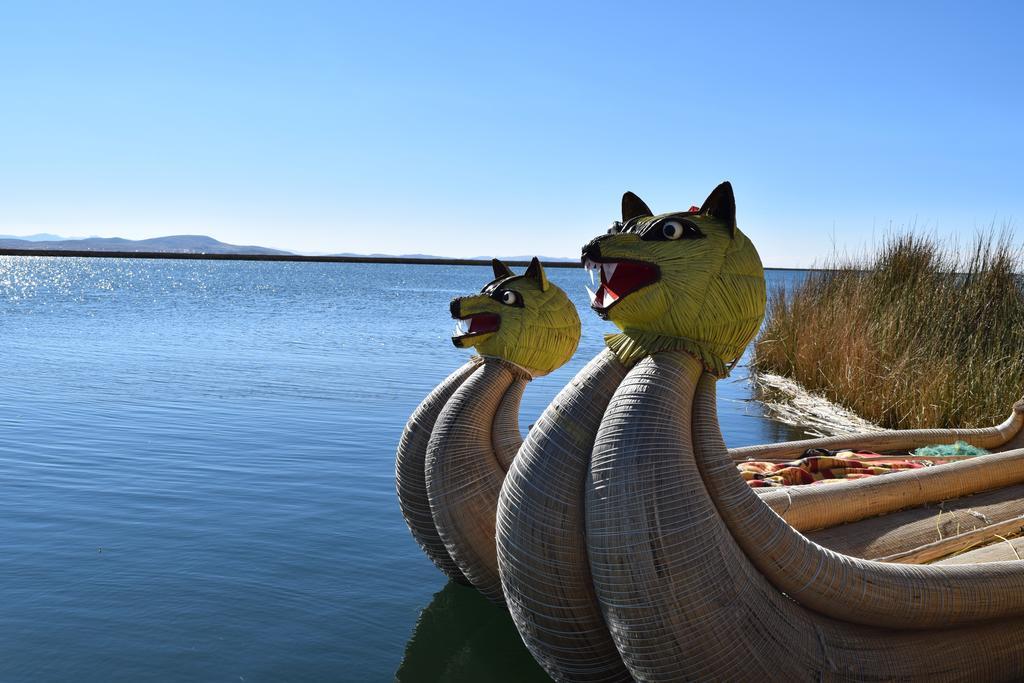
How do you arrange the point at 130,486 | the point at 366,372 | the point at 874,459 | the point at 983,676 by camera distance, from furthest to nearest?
the point at 366,372, the point at 130,486, the point at 874,459, the point at 983,676

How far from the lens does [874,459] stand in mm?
5062

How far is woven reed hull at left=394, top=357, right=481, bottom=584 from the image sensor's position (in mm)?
4254

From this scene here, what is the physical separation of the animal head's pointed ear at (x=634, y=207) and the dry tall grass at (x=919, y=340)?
6.92m

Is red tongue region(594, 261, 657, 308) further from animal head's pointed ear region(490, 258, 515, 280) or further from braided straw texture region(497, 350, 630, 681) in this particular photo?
animal head's pointed ear region(490, 258, 515, 280)

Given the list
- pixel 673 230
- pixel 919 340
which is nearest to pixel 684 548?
pixel 673 230

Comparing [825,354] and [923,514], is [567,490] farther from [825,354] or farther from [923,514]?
[825,354]

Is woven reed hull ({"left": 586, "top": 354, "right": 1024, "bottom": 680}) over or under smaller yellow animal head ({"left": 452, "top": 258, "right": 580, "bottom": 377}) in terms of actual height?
under

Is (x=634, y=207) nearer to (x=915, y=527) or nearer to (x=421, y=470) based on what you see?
(x=421, y=470)

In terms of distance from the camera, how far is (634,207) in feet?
9.66

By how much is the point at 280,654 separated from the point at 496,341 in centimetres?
180

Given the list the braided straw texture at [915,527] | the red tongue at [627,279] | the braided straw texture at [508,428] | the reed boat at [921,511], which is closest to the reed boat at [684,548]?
the red tongue at [627,279]

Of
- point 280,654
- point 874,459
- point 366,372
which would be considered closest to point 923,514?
point 874,459

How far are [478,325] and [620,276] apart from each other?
1.64 metres

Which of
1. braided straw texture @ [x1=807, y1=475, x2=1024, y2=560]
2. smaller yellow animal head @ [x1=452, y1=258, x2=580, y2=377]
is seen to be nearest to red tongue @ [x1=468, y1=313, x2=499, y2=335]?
smaller yellow animal head @ [x1=452, y1=258, x2=580, y2=377]
